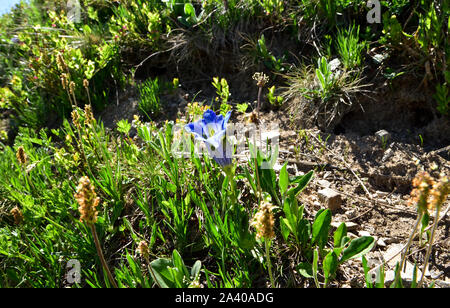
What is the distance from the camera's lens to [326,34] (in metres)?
3.11

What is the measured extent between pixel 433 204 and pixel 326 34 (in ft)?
7.48

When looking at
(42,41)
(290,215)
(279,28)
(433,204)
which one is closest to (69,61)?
(42,41)

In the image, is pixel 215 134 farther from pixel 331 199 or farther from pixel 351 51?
pixel 351 51

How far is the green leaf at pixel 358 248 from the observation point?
165 cm

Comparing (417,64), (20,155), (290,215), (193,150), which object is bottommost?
(290,215)

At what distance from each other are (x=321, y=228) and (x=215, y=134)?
70cm

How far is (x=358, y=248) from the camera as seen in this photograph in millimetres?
1665

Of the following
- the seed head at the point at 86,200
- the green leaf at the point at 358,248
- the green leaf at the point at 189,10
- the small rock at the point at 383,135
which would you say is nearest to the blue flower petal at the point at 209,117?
the seed head at the point at 86,200

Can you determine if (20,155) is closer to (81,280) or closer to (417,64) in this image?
(81,280)

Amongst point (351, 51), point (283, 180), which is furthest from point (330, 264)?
point (351, 51)

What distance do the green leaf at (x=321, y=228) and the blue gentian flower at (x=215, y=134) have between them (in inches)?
20.6

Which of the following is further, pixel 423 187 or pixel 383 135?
pixel 383 135

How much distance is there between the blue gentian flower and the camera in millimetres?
1729

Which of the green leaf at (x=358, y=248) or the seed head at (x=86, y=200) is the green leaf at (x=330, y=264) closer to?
the green leaf at (x=358, y=248)
